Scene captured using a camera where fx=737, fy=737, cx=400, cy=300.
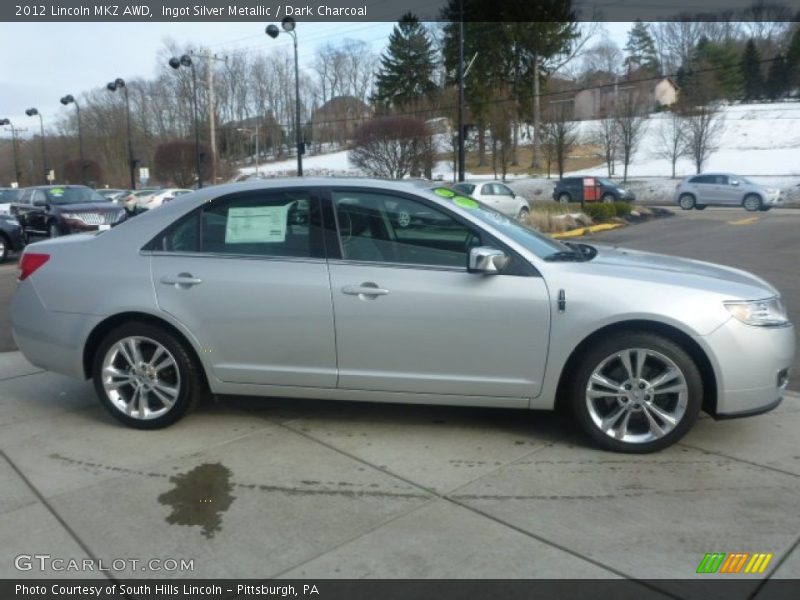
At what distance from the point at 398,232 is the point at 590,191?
28078 mm

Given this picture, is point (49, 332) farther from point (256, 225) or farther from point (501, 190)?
point (501, 190)

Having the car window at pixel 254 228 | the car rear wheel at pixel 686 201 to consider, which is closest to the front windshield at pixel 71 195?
the car window at pixel 254 228

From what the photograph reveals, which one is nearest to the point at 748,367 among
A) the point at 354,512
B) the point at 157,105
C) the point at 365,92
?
the point at 354,512

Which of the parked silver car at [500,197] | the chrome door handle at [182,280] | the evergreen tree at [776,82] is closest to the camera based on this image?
the chrome door handle at [182,280]

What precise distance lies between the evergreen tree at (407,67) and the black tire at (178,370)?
66092 mm

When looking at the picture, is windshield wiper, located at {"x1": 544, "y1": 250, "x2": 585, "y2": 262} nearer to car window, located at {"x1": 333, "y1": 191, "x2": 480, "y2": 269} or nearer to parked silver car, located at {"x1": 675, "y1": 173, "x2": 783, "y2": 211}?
car window, located at {"x1": 333, "y1": 191, "x2": 480, "y2": 269}

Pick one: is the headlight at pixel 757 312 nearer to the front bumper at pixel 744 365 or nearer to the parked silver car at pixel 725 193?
the front bumper at pixel 744 365

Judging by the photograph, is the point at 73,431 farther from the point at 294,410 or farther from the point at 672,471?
the point at 672,471

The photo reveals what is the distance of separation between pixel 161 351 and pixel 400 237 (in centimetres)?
166

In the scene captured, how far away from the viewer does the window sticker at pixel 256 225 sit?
15.1 feet

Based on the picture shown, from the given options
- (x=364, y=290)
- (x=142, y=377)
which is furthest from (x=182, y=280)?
(x=364, y=290)

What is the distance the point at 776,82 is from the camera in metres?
78.9

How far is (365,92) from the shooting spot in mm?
97062

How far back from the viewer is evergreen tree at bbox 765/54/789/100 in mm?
77938
